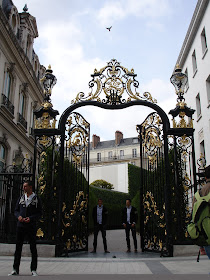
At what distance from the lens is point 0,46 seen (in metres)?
16.2

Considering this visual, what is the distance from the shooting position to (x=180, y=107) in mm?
8477

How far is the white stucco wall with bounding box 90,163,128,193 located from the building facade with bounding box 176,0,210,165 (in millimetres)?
20228

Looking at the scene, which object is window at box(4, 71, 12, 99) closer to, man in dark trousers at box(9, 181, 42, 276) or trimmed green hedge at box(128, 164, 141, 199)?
man in dark trousers at box(9, 181, 42, 276)

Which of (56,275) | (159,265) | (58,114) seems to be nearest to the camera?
(56,275)

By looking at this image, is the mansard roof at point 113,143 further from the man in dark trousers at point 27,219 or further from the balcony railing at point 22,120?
the man in dark trousers at point 27,219

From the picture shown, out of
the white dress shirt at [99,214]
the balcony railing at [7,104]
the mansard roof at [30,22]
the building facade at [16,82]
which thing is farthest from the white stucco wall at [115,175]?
the white dress shirt at [99,214]

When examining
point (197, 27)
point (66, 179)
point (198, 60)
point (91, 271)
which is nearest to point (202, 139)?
point (198, 60)

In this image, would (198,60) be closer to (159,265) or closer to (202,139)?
(202,139)

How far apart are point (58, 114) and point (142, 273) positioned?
15.6 feet

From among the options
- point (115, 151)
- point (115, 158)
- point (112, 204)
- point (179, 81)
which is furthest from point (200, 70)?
point (115, 151)

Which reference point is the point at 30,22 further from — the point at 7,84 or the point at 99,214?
the point at 99,214

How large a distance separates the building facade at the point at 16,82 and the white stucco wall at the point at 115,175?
727 inches

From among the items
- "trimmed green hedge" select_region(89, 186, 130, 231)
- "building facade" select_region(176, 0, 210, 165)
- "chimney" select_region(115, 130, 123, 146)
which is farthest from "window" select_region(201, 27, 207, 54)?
"chimney" select_region(115, 130, 123, 146)

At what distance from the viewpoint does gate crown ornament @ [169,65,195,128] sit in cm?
841
